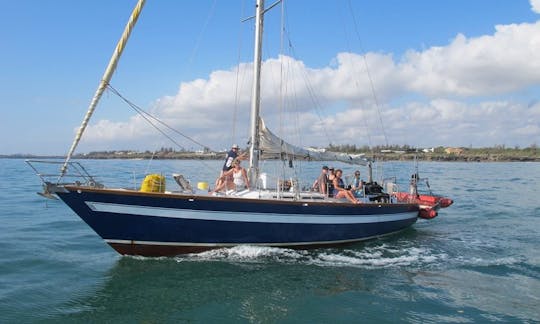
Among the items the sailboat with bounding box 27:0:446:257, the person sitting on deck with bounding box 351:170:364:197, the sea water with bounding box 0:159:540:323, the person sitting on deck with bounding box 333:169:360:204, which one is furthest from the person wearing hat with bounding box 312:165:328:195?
the sea water with bounding box 0:159:540:323

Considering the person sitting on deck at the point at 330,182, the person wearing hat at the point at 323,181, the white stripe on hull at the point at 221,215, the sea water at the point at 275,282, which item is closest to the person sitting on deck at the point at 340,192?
the person sitting on deck at the point at 330,182

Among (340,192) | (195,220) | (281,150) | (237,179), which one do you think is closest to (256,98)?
(281,150)

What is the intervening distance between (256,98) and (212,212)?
4.27 m

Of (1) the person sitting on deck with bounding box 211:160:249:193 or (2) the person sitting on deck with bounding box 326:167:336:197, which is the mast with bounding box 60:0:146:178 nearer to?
(1) the person sitting on deck with bounding box 211:160:249:193

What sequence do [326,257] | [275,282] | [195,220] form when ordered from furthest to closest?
[326,257] < [195,220] < [275,282]

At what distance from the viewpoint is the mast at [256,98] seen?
13.7 meters

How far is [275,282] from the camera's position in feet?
33.7

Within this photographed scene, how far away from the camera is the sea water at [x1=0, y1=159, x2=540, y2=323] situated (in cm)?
848

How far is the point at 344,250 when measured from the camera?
13625 millimetres

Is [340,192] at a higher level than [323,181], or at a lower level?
lower

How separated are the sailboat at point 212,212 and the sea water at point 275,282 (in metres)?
0.42

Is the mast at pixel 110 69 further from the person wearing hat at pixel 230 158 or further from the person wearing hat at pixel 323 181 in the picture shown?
the person wearing hat at pixel 323 181

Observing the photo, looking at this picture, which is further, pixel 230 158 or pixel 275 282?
pixel 230 158

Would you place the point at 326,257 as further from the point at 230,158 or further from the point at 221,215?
the point at 230,158
